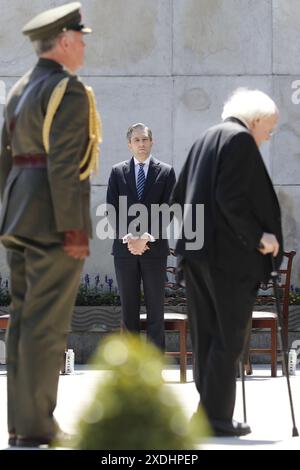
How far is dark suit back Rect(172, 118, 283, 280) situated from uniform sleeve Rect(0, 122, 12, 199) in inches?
37.4

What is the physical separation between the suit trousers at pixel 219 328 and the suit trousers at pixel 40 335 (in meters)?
0.85

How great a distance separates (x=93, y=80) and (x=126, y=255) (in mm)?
4021

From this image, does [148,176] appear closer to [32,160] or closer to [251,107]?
[251,107]

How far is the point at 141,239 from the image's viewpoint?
977cm

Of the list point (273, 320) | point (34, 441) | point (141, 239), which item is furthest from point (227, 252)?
point (273, 320)

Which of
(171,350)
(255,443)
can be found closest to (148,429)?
(255,443)

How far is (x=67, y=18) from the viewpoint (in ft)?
19.0

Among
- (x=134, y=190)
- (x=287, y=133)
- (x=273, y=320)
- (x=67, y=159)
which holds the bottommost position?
(x=273, y=320)

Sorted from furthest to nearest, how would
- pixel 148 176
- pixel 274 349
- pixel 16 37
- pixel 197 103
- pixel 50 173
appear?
pixel 16 37 < pixel 197 103 < pixel 274 349 < pixel 148 176 < pixel 50 173

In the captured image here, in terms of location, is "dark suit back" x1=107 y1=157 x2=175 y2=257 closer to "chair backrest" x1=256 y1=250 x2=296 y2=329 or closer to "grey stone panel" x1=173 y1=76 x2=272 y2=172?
"chair backrest" x1=256 y1=250 x2=296 y2=329

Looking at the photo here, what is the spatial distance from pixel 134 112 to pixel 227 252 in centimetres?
735

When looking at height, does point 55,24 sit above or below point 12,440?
above

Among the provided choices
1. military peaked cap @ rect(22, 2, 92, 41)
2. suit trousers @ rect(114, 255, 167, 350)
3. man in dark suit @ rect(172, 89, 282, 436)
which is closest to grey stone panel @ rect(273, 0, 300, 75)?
suit trousers @ rect(114, 255, 167, 350)

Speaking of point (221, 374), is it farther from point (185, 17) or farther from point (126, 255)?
point (185, 17)
